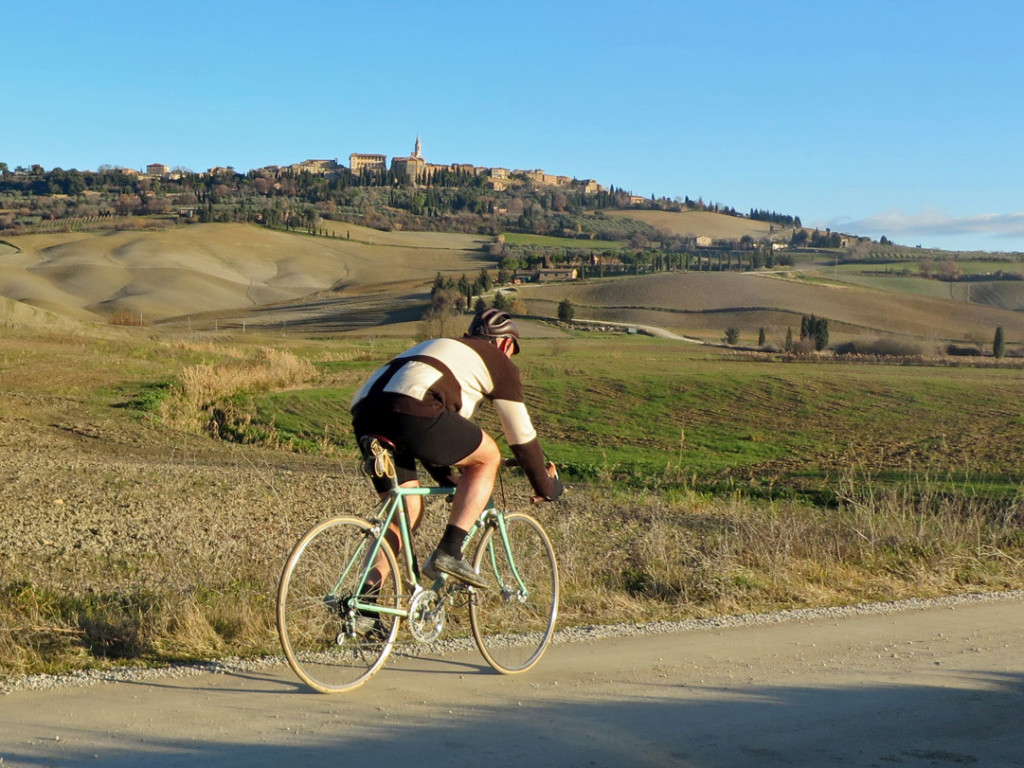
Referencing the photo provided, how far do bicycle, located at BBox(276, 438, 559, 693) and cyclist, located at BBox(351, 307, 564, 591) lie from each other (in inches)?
4.2

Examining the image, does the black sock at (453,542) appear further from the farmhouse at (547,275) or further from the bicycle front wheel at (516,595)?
the farmhouse at (547,275)

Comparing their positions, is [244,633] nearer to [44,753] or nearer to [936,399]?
[44,753]

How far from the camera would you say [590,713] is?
Answer: 16.6 ft

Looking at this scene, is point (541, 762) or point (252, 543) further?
point (252, 543)

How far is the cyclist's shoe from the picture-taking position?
18.5 feet

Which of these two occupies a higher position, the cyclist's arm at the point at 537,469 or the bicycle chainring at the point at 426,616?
the cyclist's arm at the point at 537,469

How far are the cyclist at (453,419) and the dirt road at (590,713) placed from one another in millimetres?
686

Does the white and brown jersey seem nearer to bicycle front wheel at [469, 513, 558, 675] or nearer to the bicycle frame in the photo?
the bicycle frame

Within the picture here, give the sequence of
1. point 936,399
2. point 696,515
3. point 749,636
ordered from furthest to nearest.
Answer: point 936,399, point 696,515, point 749,636

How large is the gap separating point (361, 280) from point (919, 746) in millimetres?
158304

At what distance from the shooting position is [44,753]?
4.36 meters

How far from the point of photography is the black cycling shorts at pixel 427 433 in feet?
17.5

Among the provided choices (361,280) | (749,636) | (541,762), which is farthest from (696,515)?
(361,280)

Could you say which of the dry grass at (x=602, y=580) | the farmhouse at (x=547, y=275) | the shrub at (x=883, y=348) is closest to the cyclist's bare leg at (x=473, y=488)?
the dry grass at (x=602, y=580)
